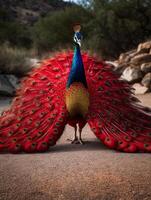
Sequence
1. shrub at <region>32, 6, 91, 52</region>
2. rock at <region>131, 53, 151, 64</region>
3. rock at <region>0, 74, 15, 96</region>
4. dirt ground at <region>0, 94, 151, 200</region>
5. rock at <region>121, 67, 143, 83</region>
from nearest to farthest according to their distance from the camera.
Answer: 1. dirt ground at <region>0, 94, 151, 200</region>
2. rock at <region>0, 74, 15, 96</region>
3. rock at <region>121, 67, 143, 83</region>
4. rock at <region>131, 53, 151, 64</region>
5. shrub at <region>32, 6, 91, 52</region>

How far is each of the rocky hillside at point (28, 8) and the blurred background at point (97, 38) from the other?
6332 millimetres

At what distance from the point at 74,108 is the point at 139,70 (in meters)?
9.03

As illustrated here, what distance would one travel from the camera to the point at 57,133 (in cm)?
571

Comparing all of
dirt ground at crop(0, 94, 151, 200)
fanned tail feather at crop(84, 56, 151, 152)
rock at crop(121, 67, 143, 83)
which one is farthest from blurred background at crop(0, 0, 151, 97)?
dirt ground at crop(0, 94, 151, 200)

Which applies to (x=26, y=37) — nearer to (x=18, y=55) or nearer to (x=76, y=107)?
(x=18, y=55)

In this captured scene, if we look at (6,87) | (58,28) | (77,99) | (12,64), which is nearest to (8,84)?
(6,87)

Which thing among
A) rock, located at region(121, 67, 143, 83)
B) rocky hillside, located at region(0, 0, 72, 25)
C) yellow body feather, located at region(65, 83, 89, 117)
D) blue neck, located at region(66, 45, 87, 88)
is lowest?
rock, located at region(121, 67, 143, 83)

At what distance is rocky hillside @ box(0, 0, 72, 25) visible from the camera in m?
43.4

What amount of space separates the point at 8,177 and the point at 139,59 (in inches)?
→ 447

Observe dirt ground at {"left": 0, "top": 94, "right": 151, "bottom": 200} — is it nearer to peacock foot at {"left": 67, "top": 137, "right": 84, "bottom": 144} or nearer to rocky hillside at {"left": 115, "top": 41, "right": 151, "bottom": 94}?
peacock foot at {"left": 67, "top": 137, "right": 84, "bottom": 144}

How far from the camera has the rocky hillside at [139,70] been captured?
13914 mm

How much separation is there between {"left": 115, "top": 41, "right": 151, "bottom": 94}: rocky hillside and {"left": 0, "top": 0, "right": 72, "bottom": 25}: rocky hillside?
27.2 m

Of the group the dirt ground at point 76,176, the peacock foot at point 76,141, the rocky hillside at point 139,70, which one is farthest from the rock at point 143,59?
the dirt ground at point 76,176

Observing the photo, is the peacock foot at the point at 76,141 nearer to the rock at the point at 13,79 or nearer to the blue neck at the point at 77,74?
the blue neck at the point at 77,74
